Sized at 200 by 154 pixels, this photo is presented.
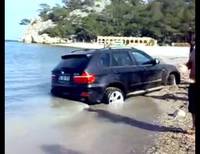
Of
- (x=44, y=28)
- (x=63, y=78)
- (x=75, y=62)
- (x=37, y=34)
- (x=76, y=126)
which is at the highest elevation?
(x=44, y=28)

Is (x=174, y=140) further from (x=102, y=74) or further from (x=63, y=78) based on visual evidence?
(x=63, y=78)

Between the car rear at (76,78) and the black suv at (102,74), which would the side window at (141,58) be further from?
the car rear at (76,78)

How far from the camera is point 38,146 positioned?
7.46 m

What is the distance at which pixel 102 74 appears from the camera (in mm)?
12125

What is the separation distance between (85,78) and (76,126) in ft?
8.66

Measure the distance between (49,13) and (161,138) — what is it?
417 feet

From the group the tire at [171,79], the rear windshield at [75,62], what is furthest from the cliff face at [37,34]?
the rear windshield at [75,62]

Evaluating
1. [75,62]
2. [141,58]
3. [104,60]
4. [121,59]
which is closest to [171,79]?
[141,58]

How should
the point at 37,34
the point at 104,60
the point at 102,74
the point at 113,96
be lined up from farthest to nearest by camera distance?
the point at 37,34 < the point at 104,60 < the point at 113,96 < the point at 102,74

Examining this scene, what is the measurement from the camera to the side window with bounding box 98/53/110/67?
1239 centimetres

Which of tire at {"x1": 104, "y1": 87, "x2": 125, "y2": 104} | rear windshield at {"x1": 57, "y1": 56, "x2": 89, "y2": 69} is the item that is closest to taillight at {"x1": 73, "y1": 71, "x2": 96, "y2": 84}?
rear windshield at {"x1": 57, "y1": 56, "x2": 89, "y2": 69}

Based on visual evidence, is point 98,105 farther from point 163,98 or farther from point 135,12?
point 135,12

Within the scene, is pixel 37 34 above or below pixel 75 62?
above

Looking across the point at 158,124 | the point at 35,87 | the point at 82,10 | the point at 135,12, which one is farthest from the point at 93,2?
the point at 158,124
